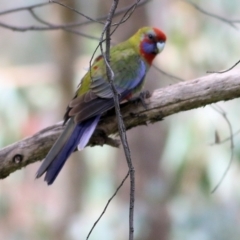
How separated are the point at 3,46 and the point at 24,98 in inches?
84.7

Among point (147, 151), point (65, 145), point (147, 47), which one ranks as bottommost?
point (65, 145)

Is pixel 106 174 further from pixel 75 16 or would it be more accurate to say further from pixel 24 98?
pixel 75 16

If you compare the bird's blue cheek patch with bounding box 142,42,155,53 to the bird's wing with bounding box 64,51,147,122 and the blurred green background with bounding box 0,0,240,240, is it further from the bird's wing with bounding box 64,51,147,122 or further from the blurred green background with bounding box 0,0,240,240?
the blurred green background with bounding box 0,0,240,240

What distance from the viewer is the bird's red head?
260cm

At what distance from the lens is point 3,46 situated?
261 inches

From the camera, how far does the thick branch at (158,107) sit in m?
2.00

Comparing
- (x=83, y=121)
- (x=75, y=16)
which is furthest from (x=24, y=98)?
(x=83, y=121)

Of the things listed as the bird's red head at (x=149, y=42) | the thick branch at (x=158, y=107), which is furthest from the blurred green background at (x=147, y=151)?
the thick branch at (x=158, y=107)

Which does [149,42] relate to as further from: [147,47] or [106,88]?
[106,88]

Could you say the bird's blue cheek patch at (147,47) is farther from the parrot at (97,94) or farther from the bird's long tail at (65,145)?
the bird's long tail at (65,145)

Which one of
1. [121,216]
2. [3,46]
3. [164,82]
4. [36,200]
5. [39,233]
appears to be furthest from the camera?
[3,46]

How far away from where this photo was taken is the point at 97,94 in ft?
7.27

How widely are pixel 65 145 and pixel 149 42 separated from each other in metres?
0.79

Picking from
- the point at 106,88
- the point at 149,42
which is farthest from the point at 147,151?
the point at 106,88
